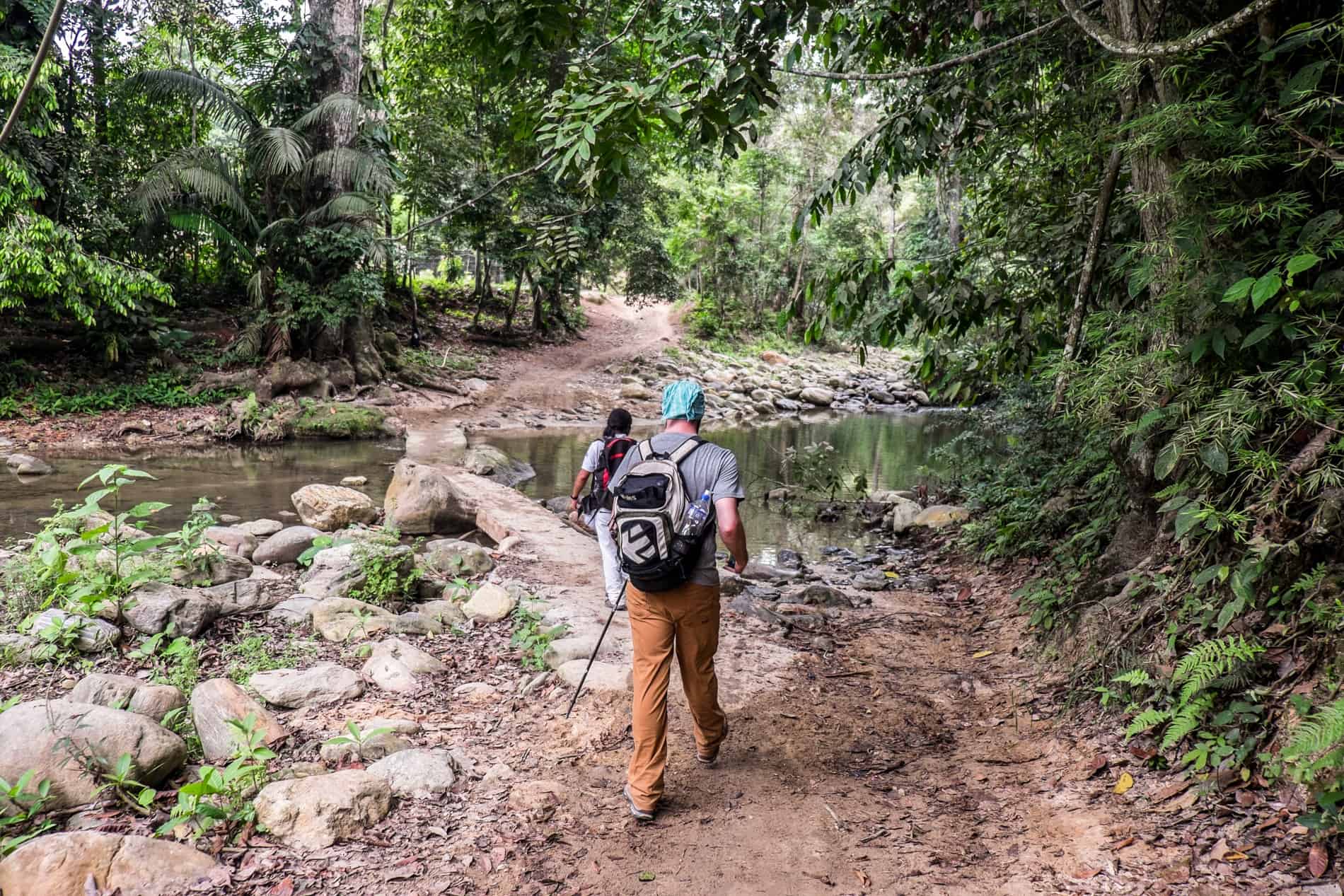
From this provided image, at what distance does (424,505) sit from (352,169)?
10.8 m

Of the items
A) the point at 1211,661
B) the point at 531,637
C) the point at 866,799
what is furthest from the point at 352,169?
the point at 1211,661

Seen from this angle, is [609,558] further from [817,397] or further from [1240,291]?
[817,397]

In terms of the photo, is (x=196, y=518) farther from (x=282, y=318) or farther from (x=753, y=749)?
(x=282, y=318)

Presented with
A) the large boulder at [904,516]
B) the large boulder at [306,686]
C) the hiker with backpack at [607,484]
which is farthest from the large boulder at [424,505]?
the large boulder at [904,516]

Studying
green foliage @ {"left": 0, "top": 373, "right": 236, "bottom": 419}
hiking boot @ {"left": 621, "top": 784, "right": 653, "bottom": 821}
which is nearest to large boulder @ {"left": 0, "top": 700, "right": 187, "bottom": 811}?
hiking boot @ {"left": 621, "top": 784, "right": 653, "bottom": 821}

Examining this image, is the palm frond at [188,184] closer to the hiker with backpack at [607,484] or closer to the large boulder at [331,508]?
the large boulder at [331,508]

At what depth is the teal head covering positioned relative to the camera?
3.54m

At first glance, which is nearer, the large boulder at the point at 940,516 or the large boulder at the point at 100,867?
the large boulder at the point at 100,867

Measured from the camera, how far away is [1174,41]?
3438 mm

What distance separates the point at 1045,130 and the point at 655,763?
5.19 meters

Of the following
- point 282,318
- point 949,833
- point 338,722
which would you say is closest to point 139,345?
point 282,318

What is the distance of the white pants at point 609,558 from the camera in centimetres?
569

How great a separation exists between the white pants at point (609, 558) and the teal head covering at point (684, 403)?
2.20 m

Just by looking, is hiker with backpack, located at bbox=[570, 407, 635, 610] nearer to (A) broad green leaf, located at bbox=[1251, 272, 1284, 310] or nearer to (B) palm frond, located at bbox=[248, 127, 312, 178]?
(A) broad green leaf, located at bbox=[1251, 272, 1284, 310]
